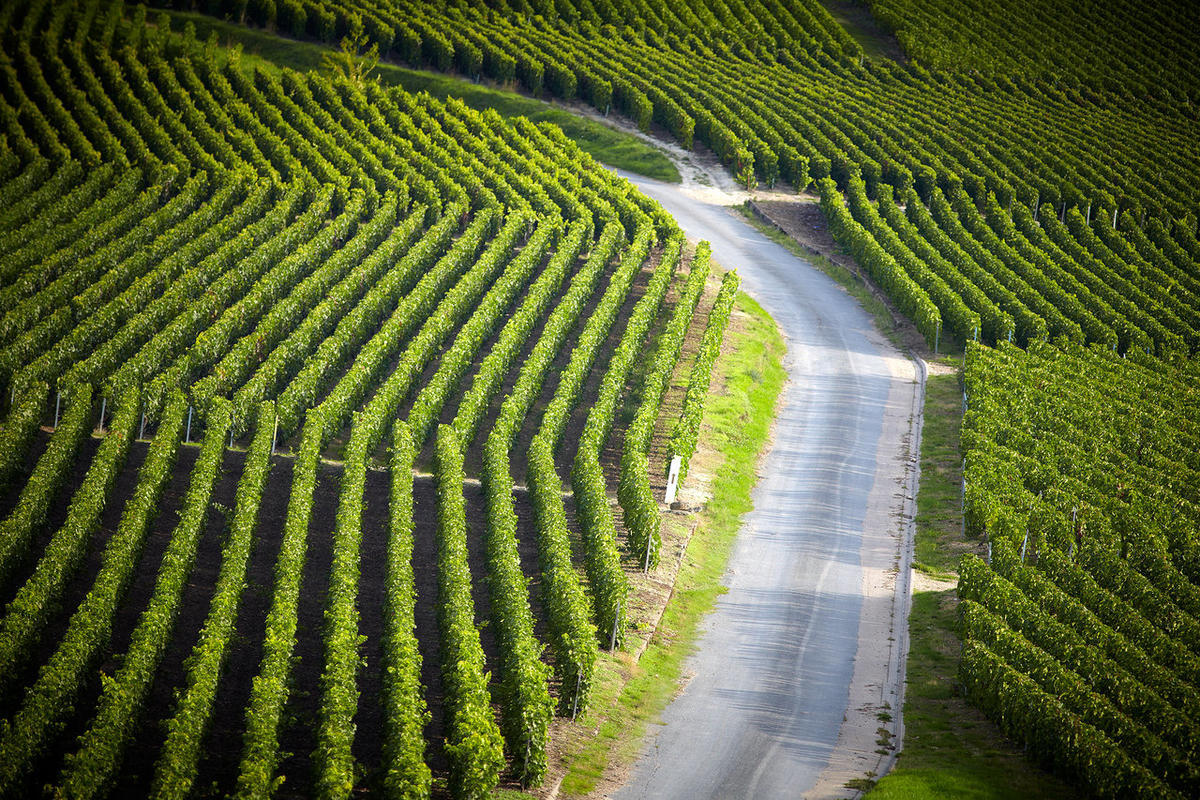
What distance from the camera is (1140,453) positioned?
4697 cm

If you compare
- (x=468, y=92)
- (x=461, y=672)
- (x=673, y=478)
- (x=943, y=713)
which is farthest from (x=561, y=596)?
(x=468, y=92)

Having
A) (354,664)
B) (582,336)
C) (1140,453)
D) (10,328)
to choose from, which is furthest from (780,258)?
(354,664)

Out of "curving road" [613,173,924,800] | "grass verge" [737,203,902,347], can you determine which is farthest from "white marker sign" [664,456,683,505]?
"grass verge" [737,203,902,347]

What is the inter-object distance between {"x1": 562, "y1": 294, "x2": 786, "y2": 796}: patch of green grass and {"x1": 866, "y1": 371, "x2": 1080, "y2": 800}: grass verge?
613 cm

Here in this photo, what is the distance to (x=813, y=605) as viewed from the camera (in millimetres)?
38281

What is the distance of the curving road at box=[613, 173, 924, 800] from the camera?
3066 centimetres

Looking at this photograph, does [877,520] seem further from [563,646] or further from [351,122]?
[351,122]

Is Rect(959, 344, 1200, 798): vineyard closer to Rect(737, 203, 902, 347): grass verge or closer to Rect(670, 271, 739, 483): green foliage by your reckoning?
Rect(737, 203, 902, 347): grass verge

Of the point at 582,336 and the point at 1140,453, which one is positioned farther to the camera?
the point at 582,336

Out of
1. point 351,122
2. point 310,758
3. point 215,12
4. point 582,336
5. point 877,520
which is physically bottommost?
point 310,758

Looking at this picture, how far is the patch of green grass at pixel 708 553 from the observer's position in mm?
31203

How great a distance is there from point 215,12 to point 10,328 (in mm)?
56887

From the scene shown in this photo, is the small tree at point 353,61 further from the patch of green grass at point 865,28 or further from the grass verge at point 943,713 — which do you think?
the grass verge at point 943,713

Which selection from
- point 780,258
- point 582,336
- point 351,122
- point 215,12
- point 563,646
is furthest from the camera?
point 215,12
